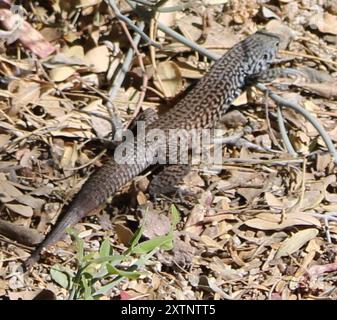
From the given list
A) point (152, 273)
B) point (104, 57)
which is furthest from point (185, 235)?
point (104, 57)

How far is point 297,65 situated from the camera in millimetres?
6316

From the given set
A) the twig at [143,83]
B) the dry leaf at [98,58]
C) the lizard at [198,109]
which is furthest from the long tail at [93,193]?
the dry leaf at [98,58]

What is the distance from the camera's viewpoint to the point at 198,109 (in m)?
5.87

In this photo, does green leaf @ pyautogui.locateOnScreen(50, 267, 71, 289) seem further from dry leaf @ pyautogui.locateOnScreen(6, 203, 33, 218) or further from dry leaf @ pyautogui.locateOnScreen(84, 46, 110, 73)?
dry leaf @ pyautogui.locateOnScreen(84, 46, 110, 73)

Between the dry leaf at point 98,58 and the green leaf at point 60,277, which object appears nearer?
the green leaf at point 60,277

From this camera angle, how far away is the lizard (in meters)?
5.03

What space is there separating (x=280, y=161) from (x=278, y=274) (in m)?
0.83

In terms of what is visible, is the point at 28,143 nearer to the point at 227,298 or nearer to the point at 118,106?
the point at 118,106

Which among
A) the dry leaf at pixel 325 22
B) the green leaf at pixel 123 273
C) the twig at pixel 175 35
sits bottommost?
the dry leaf at pixel 325 22

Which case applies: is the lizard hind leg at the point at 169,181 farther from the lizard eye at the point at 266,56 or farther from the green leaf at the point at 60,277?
the lizard eye at the point at 266,56

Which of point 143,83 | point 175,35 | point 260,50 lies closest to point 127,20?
point 175,35

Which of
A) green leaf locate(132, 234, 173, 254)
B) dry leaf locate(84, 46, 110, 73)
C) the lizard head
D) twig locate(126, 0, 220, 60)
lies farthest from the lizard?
green leaf locate(132, 234, 173, 254)

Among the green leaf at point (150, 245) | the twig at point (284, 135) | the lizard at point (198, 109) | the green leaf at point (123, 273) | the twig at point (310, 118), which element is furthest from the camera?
the twig at point (284, 135)

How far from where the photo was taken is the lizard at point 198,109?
5.03 metres
